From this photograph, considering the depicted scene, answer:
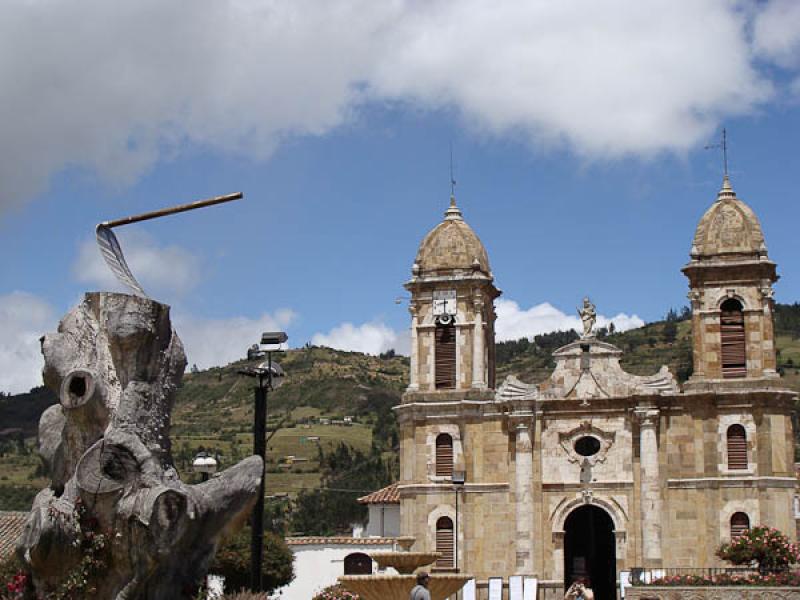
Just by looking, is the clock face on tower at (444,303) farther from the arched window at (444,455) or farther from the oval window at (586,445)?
the oval window at (586,445)

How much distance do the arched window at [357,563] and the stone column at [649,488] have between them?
1174 cm

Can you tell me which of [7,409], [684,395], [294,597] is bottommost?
[294,597]

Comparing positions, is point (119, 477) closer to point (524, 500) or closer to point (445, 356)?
point (524, 500)

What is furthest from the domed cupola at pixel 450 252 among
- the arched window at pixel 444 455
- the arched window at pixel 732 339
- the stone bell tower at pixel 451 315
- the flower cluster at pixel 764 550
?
the flower cluster at pixel 764 550

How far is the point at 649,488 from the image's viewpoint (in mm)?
42062

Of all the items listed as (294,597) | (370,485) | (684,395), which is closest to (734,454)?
(684,395)

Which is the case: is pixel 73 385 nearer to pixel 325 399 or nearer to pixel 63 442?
pixel 63 442

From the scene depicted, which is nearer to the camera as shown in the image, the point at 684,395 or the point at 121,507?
the point at 121,507

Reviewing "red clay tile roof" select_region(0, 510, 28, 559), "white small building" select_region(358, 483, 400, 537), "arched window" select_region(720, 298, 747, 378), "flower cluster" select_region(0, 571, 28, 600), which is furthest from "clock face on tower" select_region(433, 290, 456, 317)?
"flower cluster" select_region(0, 571, 28, 600)

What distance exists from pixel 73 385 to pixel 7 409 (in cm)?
10798

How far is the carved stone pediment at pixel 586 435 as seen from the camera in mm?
43438

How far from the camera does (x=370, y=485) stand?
84812 millimetres

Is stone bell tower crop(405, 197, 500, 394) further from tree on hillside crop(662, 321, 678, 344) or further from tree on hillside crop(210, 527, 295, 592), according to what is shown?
tree on hillside crop(662, 321, 678, 344)

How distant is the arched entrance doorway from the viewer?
44.8m
